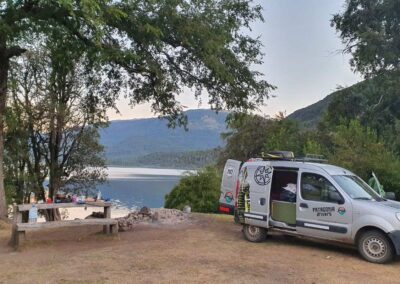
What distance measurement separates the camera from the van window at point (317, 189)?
10.0 metres

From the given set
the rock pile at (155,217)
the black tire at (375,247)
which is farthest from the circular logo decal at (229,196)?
the black tire at (375,247)

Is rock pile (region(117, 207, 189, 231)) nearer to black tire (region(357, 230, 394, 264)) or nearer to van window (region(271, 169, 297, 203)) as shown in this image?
van window (region(271, 169, 297, 203))

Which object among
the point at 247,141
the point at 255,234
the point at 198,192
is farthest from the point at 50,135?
the point at 247,141

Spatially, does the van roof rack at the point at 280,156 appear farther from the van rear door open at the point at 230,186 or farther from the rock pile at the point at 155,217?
the rock pile at the point at 155,217

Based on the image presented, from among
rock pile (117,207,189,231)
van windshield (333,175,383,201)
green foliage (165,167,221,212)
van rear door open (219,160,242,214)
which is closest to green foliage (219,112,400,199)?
van rear door open (219,160,242,214)

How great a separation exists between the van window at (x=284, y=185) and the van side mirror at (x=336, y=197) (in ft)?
2.98

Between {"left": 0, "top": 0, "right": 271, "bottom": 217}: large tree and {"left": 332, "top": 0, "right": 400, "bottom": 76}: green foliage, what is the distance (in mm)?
16907

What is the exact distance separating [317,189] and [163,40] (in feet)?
20.9

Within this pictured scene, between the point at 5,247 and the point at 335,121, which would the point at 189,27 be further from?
the point at 335,121

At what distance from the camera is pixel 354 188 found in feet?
33.8

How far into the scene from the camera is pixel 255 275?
8102 mm

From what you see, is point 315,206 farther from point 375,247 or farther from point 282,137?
point 282,137

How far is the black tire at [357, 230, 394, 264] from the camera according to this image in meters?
9.10

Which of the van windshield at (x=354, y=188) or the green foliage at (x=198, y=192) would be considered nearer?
the van windshield at (x=354, y=188)
